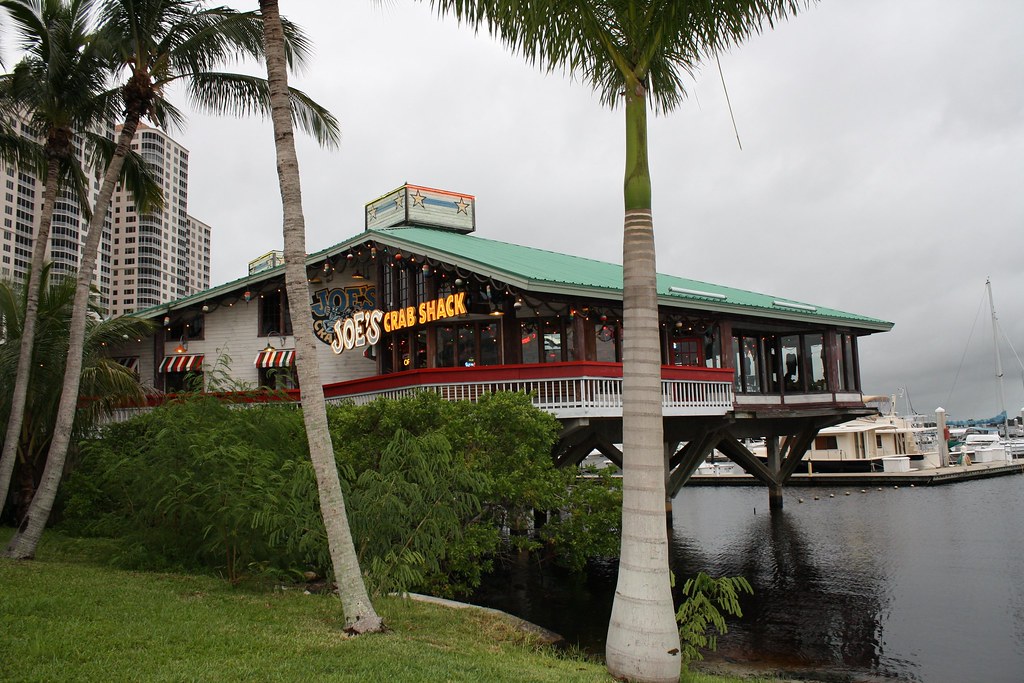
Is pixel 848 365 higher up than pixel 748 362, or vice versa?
pixel 748 362

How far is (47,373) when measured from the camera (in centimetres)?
1816

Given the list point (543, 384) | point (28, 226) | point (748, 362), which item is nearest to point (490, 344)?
point (543, 384)

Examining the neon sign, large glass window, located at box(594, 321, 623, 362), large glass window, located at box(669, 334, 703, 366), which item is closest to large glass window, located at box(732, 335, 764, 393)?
large glass window, located at box(669, 334, 703, 366)

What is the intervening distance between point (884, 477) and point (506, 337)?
128 ft

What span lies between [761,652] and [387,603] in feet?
26.2

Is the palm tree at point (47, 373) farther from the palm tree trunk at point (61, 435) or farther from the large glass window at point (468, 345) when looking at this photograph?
the large glass window at point (468, 345)

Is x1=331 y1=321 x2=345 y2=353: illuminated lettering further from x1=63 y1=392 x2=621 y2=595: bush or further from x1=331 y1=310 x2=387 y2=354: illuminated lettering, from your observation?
x1=63 y1=392 x2=621 y2=595: bush

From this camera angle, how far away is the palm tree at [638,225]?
9.27 meters

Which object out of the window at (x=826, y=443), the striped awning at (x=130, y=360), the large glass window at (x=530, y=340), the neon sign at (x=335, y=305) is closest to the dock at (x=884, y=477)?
the window at (x=826, y=443)

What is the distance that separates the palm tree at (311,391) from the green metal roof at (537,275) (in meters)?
9.69

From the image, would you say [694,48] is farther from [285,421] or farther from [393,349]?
[393,349]

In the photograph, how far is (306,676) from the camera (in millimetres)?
7426

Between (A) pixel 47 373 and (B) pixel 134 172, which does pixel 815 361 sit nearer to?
(B) pixel 134 172

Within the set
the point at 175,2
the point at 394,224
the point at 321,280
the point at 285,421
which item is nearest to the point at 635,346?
the point at 285,421
